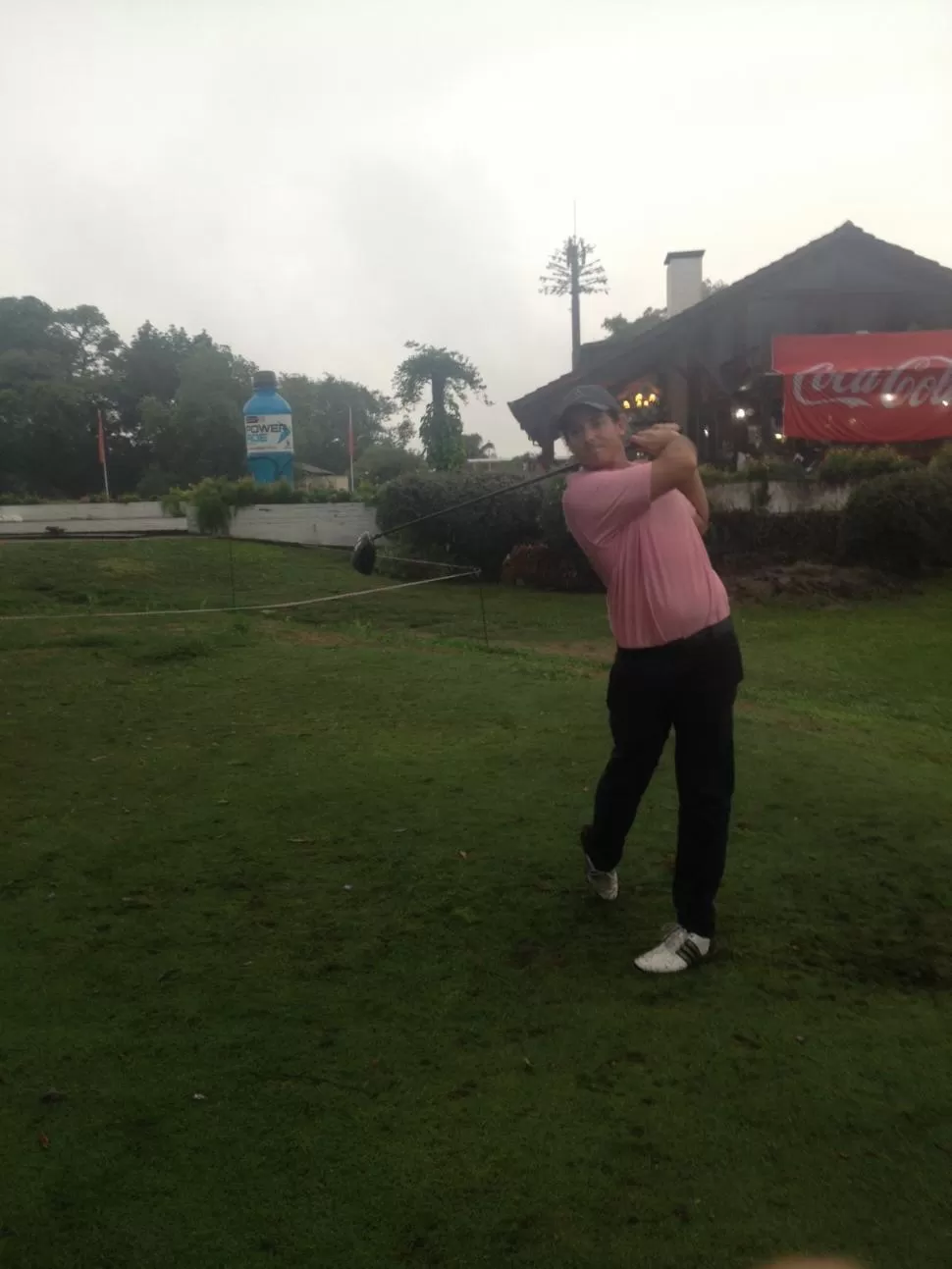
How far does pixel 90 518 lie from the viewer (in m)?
27.3

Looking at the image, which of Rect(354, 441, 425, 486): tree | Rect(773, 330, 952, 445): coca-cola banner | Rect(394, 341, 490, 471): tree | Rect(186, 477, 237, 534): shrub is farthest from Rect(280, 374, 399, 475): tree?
Rect(773, 330, 952, 445): coca-cola banner

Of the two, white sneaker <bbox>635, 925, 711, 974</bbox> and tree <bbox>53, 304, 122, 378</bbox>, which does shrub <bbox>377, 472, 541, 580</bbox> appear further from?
tree <bbox>53, 304, 122, 378</bbox>

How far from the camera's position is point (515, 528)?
19.4 m

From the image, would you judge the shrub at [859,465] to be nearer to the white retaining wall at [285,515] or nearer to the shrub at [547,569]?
the white retaining wall at [285,515]

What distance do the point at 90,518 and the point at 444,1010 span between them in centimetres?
2670

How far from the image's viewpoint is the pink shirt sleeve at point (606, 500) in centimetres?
316

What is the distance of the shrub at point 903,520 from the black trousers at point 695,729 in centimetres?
1356

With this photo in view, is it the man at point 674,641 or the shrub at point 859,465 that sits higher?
the shrub at point 859,465

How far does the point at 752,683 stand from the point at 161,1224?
28.6 feet

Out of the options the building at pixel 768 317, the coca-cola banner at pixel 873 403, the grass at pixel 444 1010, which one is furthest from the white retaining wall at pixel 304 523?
the grass at pixel 444 1010

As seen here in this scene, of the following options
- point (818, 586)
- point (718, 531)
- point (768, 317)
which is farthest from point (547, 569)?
point (768, 317)

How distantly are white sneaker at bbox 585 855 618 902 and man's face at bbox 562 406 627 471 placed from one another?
1.49 metres

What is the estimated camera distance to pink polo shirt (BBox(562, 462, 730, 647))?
10.5 feet

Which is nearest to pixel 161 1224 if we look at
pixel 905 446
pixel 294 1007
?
pixel 294 1007
